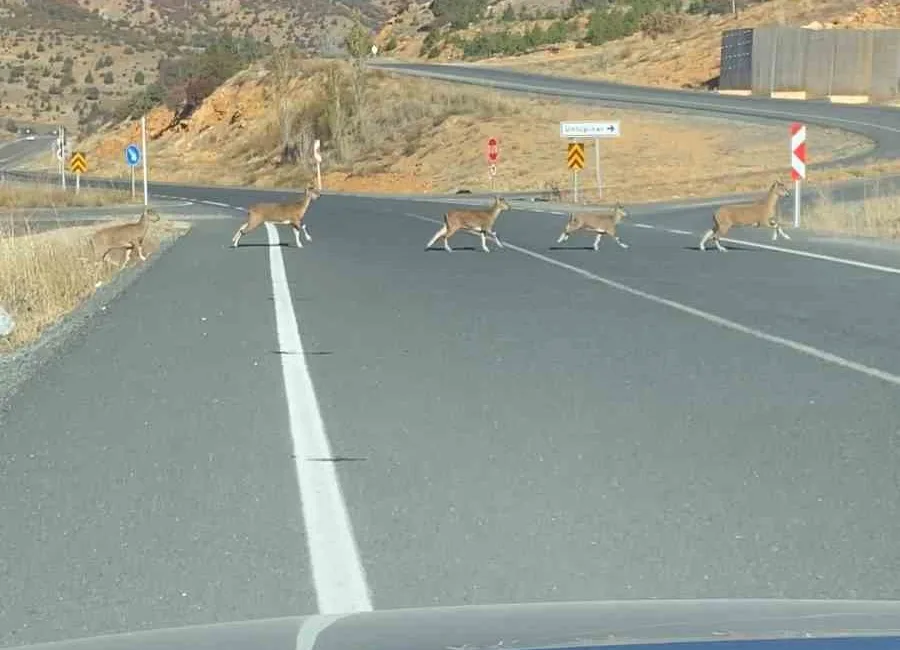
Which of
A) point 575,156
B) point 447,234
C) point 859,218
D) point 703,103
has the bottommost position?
point 575,156

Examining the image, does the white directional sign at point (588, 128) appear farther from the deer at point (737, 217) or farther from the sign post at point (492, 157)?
the deer at point (737, 217)

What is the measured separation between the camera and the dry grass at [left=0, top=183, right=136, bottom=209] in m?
54.7

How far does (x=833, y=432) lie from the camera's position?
953 centimetres

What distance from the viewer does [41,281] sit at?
19.9 meters

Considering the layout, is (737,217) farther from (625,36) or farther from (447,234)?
(625,36)

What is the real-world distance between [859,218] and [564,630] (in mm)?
28204

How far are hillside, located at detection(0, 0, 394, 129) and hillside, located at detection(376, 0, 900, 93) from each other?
36.8 ft

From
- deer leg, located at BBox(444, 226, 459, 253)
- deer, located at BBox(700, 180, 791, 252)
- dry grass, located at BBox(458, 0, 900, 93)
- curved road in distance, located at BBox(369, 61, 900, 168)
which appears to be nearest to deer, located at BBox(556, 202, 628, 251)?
deer, located at BBox(700, 180, 791, 252)

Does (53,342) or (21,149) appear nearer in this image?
(53,342)

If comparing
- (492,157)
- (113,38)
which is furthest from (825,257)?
(113,38)

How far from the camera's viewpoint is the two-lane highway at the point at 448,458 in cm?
651

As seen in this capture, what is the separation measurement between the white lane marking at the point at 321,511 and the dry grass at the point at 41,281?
16.4 feet

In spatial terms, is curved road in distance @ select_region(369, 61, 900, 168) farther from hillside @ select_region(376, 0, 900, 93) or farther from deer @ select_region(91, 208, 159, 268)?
deer @ select_region(91, 208, 159, 268)

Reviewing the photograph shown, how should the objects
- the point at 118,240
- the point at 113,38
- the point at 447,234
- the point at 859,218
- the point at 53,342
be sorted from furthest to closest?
1. the point at 113,38
2. the point at 859,218
3. the point at 447,234
4. the point at 118,240
5. the point at 53,342
